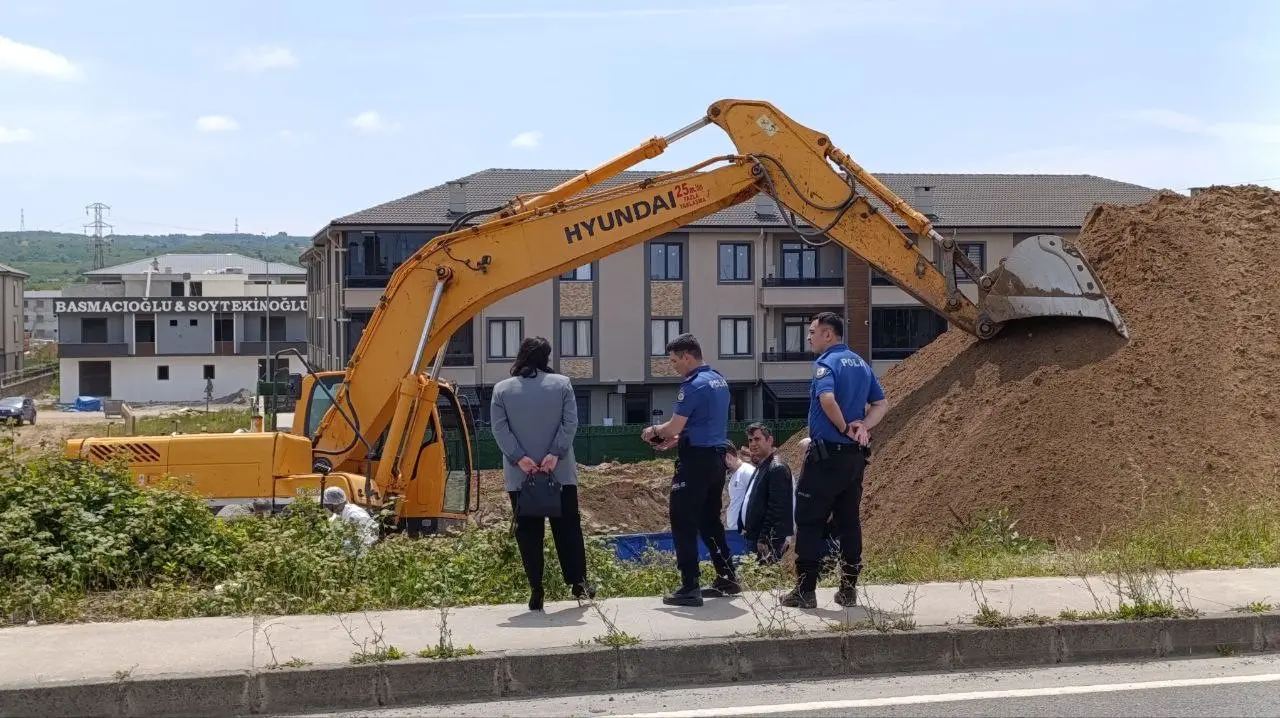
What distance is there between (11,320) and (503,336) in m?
66.7

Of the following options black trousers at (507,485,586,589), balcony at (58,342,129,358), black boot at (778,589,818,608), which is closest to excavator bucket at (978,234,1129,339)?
black boot at (778,589,818,608)

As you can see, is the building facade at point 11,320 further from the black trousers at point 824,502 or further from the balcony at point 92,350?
the black trousers at point 824,502

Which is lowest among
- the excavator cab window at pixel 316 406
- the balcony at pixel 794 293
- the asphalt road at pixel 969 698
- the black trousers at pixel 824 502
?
the asphalt road at pixel 969 698

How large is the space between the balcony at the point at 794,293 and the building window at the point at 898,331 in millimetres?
1989

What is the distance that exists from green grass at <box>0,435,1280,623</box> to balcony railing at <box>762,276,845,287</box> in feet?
129

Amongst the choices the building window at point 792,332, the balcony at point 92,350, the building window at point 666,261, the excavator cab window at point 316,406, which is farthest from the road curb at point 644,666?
the balcony at point 92,350

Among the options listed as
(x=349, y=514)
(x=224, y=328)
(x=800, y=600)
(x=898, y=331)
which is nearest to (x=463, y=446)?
(x=349, y=514)

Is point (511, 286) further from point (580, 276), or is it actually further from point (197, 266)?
point (197, 266)

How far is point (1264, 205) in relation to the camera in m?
17.3

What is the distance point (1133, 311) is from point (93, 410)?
73.8 m

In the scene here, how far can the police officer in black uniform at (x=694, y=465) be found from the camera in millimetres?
8688

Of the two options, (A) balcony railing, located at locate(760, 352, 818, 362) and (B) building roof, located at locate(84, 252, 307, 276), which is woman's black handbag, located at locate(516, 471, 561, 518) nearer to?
(A) balcony railing, located at locate(760, 352, 818, 362)

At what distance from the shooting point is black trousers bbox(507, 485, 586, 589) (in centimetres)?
851

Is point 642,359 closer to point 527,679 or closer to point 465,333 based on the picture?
point 465,333
